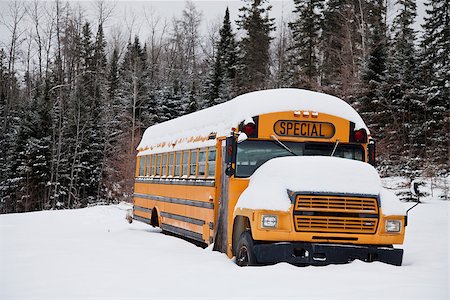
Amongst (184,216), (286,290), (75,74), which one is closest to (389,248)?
(286,290)

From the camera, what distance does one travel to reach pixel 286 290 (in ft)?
18.1

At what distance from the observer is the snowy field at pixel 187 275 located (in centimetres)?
545

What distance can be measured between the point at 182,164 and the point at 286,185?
15.6 ft

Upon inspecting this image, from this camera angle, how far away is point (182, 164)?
1152cm

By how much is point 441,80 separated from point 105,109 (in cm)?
2481

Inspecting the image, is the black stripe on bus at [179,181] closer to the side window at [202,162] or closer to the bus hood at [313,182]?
the side window at [202,162]

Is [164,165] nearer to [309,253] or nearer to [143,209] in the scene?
[143,209]

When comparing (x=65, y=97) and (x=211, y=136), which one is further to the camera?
(x=65, y=97)

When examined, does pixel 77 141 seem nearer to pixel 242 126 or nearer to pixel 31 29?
pixel 31 29

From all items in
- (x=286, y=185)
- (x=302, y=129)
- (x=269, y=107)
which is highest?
(x=269, y=107)

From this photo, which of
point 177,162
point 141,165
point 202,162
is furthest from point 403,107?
point 202,162

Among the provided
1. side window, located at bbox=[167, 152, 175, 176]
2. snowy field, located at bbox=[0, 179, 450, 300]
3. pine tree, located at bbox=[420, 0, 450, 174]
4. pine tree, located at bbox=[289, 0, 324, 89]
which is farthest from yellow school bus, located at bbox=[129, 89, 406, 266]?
pine tree, located at bbox=[289, 0, 324, 89]

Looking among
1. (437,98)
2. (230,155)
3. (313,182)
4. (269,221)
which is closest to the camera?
(269,221)

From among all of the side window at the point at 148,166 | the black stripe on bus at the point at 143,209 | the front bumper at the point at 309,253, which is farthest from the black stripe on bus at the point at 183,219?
the front bumper at the point at 309,253
